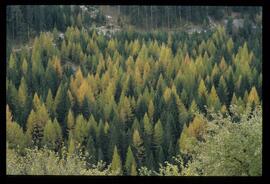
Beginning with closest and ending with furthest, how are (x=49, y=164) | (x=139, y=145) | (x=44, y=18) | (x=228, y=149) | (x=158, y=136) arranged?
(x=228, y=149) < (x=49, y=164) < (x=158, y=136) < (x=139, y=145) < (x=44, y=18)

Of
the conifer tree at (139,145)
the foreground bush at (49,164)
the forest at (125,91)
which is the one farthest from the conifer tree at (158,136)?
the foreground bush at (49,164)

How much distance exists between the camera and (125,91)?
1405 cm

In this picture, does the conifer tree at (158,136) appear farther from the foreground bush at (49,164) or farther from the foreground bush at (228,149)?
the foreground bush at (49,164)

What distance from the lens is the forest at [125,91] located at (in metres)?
13.7

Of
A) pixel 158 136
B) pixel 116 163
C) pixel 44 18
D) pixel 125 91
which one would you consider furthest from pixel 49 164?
pixel 44 18

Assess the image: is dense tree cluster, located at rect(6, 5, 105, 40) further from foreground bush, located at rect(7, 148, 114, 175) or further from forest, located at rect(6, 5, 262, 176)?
foreground bush, located at rect(7, 148, 114, 175)

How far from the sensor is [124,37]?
1448 centimetres

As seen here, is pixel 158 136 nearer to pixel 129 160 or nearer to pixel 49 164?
pixel 129 160

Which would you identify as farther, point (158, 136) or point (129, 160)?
point (129, 160)

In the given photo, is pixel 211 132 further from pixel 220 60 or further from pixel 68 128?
pixel 68 128

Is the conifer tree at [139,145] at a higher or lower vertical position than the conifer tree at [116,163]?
higher

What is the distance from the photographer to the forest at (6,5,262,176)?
13656 mm

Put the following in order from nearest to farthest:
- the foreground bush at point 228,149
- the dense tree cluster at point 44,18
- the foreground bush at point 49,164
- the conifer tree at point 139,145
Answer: the foreground bush at point 228,149
the foreground bush at point 49,164
the dense tree cluster at point 44,18
the conifer tree at point 139,145
